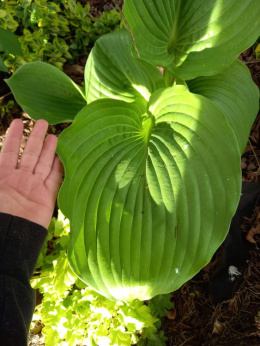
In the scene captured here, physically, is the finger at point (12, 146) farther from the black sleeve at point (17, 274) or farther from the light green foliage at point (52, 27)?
the light green foliage at point (52, 27)

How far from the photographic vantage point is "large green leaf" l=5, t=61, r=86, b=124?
1.42m

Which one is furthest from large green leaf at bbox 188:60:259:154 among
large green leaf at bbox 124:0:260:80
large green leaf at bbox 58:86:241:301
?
large green leaf at bbox 58:86:241:301

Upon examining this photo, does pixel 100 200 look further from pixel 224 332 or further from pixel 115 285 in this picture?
pixel 224 332

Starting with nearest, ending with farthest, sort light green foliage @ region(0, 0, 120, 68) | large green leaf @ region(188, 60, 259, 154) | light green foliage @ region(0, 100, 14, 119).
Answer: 1. large green leaf @ region(188, 60, 259, 154)
2. light green foliage @ region(0, 0, 120, 68)
3. light green foliage @ region(0, 100, 14, 119)

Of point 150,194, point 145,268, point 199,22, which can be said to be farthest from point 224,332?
point 199,22

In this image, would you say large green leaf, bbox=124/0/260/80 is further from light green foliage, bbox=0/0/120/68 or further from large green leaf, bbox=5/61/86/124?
light green foliage, bbox=0/0/120/68

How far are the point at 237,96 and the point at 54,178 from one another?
0.75m

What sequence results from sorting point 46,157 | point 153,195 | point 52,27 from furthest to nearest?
1. point 52,27
2. point 46,157
3. point 153,195

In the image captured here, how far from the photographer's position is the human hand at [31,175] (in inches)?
50.6

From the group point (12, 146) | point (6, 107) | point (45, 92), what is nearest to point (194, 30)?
point (45, 92)

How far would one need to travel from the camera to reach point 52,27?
68.1 inches

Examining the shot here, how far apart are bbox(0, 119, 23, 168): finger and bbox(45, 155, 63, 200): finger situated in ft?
0.46

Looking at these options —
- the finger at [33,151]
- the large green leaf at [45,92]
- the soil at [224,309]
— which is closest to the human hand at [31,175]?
the finger at [33,151]

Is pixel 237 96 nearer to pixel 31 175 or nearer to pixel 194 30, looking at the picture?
pixel 194 30
